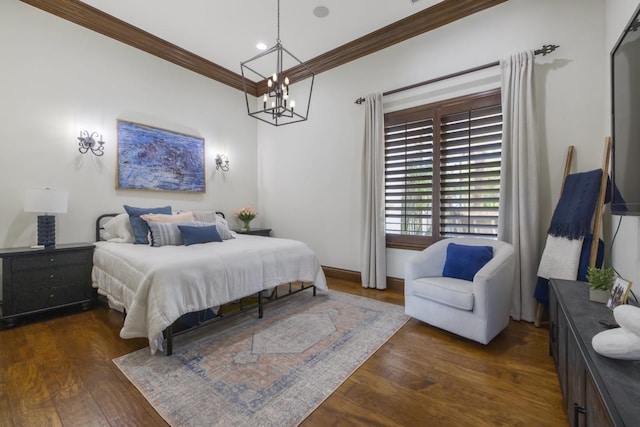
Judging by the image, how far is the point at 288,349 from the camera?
7.54ft

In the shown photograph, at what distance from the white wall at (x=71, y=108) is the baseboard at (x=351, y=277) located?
247 cm

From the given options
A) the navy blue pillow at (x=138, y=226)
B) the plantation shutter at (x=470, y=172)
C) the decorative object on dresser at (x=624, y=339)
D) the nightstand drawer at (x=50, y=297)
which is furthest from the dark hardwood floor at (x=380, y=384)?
the plantation shutter at (x=470, y=172)

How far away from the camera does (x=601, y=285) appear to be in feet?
5.36

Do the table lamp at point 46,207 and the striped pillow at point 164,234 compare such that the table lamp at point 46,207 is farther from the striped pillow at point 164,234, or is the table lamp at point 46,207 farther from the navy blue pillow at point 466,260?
the navy blue pillow at point 466,260

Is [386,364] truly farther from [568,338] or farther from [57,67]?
[57,67]

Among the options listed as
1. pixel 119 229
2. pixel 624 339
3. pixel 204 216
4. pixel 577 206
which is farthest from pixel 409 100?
pixel 119 229

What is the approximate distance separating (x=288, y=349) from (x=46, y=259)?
263cm

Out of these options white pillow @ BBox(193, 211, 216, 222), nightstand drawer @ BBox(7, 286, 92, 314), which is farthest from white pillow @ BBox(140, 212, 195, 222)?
nightstand drawer @ BBox(7, 286, 92, 314)

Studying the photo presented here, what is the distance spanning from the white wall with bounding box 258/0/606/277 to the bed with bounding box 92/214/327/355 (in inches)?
54.4

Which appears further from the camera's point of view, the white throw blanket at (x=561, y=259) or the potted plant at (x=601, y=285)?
A: the white throw blanket at (x=561, y=259)

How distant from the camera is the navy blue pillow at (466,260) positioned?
263 centimetres

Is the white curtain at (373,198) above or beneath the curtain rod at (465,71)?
beneath

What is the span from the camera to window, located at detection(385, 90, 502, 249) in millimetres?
3160

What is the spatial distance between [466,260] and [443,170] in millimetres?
1271
